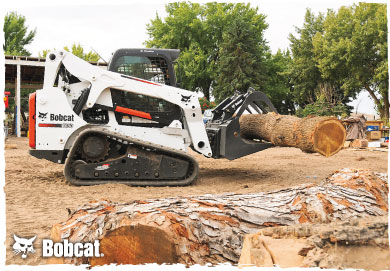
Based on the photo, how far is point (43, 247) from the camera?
2.80m

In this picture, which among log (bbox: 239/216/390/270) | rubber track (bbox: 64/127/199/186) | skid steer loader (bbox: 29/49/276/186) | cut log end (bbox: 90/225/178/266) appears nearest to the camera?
log (bbox: 239/216/390/270)

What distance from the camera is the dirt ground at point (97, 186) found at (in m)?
4.85

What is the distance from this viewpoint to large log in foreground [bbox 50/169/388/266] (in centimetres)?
294

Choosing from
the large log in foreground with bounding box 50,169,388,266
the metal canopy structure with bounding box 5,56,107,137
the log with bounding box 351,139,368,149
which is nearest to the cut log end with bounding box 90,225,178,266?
the large log in foreground with bounding box 50,169,388,266

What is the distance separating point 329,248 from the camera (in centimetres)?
260

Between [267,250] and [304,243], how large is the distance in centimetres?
25

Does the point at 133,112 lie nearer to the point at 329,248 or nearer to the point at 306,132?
the point at 306,132

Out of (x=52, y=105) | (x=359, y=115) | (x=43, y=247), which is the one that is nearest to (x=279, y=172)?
(x=52, y=105)

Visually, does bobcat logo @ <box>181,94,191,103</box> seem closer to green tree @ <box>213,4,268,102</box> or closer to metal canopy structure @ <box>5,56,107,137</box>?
metal canopy structure @ <box>5,56,107,137</box>

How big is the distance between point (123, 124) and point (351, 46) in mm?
20459

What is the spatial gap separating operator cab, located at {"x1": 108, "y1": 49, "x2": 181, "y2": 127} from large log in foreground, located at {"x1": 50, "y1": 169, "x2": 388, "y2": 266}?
A: 4.11 metres

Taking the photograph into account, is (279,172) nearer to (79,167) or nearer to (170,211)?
(79,167)

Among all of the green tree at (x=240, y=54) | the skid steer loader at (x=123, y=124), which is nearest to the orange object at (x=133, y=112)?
the skid steer loader at (x=123, y=124)

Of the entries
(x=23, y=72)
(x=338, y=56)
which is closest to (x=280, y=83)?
(x=338, y=56)
